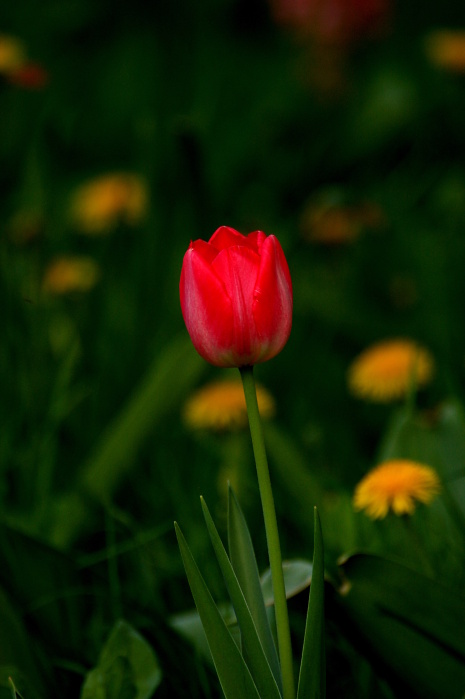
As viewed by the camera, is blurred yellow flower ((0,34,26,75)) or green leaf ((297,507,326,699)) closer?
green leaf ((297,507,326,699))

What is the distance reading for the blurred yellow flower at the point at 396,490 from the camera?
1.69 feet

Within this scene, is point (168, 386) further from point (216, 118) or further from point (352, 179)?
point (216, 118)

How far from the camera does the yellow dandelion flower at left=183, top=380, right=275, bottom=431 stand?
2.67 feet

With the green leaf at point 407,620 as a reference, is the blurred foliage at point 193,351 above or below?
above

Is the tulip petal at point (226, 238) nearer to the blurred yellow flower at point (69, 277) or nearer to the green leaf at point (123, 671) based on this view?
the green leaf at point (123, 671)

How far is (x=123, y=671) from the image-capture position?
0.45 meters

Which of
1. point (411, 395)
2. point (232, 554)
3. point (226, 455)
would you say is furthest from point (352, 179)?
point (232, 554)

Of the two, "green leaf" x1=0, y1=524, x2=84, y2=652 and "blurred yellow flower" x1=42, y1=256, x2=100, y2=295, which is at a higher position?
"blurred yellow flower" x1=42, y1=256, x2=100, y2=295

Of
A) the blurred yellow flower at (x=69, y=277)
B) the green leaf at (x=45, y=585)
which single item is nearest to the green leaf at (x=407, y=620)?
the green leaf at (x=45, y=585)

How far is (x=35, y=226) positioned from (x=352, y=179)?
0.81m

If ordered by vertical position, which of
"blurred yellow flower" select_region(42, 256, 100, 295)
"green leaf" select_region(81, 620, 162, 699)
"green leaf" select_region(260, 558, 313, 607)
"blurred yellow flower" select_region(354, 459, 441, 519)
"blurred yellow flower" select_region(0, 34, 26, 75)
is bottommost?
"green leaf" select_region(81, 620, 162, 699)

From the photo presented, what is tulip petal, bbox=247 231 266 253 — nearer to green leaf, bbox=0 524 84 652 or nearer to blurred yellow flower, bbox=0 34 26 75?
green leaf, bbox=0 524 84 652

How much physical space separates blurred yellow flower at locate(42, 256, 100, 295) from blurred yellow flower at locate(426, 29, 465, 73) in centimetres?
67

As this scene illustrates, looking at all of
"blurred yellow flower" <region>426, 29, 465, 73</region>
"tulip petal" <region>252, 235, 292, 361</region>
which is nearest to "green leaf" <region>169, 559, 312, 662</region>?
"tulip petal" <region>252, 235, 292, 361</region>
